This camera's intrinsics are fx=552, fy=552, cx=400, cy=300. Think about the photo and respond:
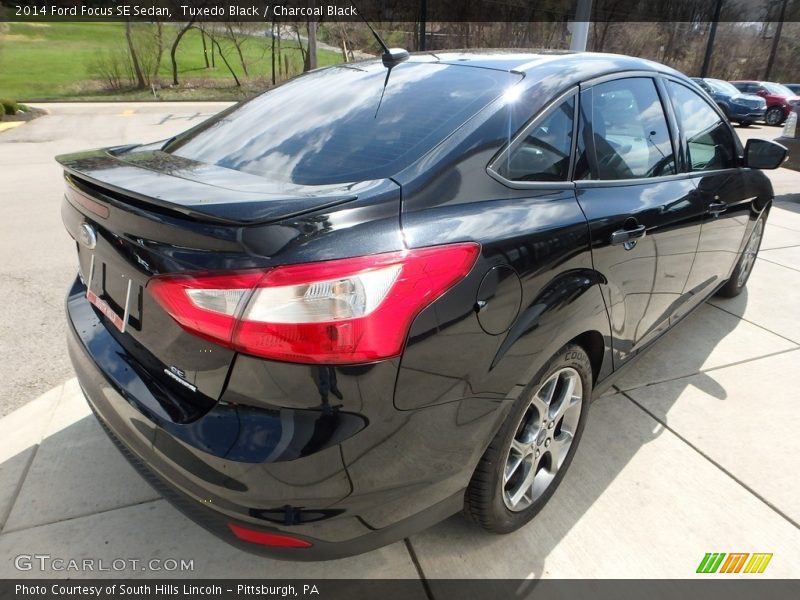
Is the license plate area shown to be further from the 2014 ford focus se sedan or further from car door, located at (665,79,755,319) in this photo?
car door, located at (665,79,755,319)

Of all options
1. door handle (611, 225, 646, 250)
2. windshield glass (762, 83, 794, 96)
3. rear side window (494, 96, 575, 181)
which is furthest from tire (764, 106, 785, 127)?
rear side window (494, 96, 575, 181)

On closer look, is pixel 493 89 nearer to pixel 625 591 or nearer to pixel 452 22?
pixel 625 591

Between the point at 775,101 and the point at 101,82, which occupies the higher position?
the point at 775,101

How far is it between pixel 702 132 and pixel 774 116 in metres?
23.0

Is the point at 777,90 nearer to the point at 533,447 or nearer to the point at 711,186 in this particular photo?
the point at 711,186

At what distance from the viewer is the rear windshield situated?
5.72ft

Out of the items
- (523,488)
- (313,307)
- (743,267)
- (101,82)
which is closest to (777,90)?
(743,267)

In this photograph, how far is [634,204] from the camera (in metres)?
2.21

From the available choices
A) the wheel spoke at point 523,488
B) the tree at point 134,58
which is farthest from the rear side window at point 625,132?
the tree at point 134,58

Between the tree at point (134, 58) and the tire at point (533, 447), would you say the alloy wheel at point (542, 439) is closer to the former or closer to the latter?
the tire at point (533, 447)

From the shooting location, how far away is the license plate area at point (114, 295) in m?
1.60

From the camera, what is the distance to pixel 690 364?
3363 millimetres

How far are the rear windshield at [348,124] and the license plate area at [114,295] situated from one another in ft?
1.72

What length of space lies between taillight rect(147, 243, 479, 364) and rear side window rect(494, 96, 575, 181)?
2.03 ft
